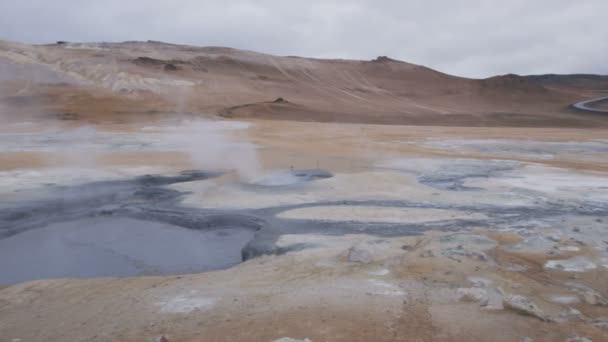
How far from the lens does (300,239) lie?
5.73 meters

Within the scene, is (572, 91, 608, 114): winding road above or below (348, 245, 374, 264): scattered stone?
above

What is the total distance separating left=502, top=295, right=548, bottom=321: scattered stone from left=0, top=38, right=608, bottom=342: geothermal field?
1 centimetres

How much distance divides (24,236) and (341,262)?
416 centimetres

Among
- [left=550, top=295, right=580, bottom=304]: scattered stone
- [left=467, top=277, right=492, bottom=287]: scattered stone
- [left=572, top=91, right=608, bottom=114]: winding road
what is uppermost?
[left=572, top=91, right=608, bottom=114]: winding road

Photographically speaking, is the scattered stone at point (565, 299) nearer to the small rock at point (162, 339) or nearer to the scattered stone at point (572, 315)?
the scattered stone at point (572, 315)

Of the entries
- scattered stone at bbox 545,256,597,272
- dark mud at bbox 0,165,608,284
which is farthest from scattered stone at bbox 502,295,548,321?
dark mud at bbox 0,165,608,284

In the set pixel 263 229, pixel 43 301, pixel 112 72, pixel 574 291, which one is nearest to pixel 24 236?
pixel 43 301

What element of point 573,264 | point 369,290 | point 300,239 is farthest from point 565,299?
point 300,239

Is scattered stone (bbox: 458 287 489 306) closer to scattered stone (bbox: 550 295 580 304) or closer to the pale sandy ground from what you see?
the pale sandy ground

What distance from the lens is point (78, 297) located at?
14.0 ft

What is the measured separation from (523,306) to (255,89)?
34.4m

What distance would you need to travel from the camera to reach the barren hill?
92.3ft

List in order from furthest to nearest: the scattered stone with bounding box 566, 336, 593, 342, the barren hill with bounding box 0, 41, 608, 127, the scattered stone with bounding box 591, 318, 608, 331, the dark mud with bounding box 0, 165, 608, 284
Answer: the barren hill with bounding box 0, 41, 608, 127 → the dark mud with bounding box 0, 165, 608, 284 → the scattered stone with bounding box 591, 318, 608, 331 → the scattered stone with bounding box 566, 336, 593, 342

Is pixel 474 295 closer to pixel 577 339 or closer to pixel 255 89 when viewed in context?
pixel 577 339
